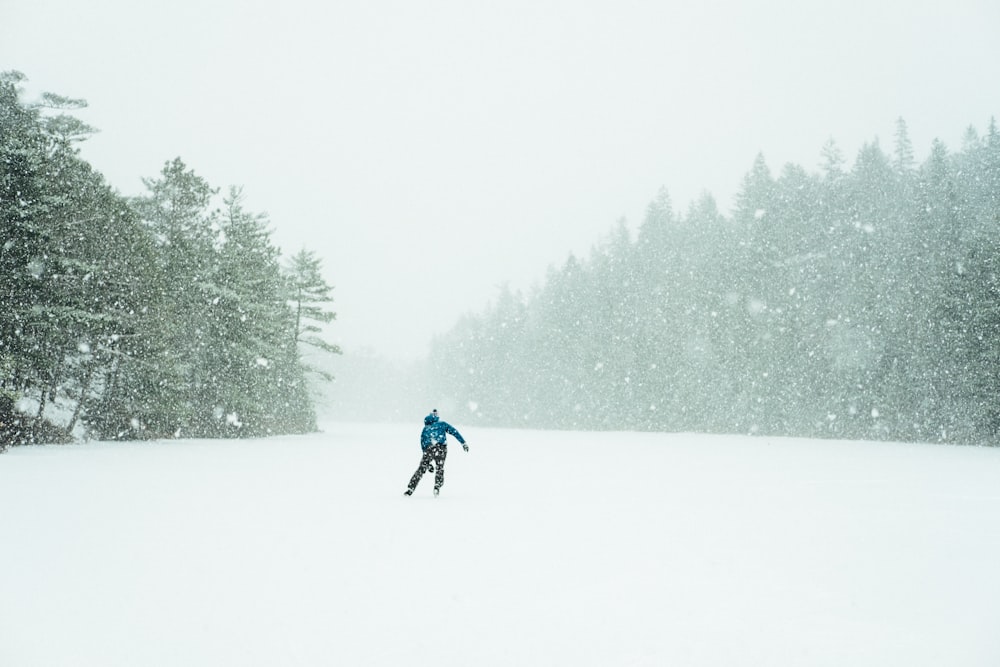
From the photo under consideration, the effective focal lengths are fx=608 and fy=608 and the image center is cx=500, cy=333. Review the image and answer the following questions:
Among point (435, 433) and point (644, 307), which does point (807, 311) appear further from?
point (435, 433)

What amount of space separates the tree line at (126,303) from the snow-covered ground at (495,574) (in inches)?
375

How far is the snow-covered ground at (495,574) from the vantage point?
201 inches

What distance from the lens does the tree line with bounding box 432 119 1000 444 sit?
103 ft

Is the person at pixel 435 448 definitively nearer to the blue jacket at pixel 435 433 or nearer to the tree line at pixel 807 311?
the blue jacket at pixel 435 433

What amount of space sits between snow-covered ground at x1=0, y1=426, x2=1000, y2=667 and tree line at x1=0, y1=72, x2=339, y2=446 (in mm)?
9527

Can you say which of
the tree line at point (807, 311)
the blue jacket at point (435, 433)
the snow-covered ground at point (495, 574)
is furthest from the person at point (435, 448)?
the tree line at point (807, 311)

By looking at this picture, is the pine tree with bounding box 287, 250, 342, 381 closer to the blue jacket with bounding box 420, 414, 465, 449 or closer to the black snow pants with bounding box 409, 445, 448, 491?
the blue jacket with bounding box 420, 414, 465, 449

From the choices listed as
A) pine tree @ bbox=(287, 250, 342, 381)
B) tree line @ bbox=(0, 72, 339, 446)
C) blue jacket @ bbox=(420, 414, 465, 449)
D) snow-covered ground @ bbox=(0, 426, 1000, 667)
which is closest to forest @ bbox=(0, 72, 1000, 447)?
tree line @ bbox=(0, 72, 339, 446)

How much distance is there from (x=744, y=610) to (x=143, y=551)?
7.59 m

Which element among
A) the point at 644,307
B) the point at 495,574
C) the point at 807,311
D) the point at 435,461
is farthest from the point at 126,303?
the point at 644,307

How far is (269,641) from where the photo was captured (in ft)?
17.0

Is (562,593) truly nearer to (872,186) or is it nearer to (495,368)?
(872,186)

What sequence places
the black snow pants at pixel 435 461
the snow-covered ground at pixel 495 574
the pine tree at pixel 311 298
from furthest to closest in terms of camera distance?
the pine tree at pixel 311 298 < the black snow pants at pixel 435 461 < the snow-covered ground at pixel 495 574

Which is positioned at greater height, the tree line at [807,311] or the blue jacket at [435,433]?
the tree line at [807,311]
